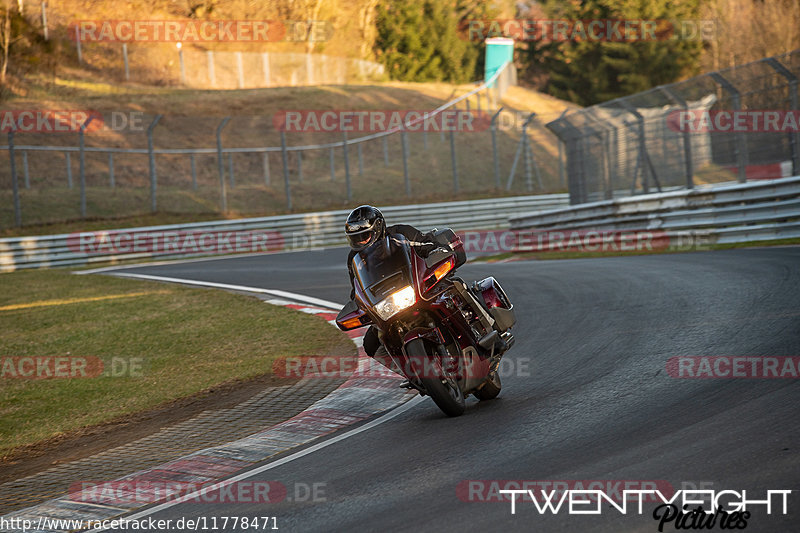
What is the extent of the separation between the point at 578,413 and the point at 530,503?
5.65ft

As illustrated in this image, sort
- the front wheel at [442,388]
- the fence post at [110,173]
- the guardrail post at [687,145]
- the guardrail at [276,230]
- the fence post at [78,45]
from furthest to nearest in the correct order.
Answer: the fence post at [78,45]
the fence post at [110,173]
the guardrail at [276,230]
the guardrail post at [687,145]
the front wheel at [442,388]

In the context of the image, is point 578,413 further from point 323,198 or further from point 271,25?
point 271,25

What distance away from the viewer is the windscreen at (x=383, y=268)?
6.22 metres

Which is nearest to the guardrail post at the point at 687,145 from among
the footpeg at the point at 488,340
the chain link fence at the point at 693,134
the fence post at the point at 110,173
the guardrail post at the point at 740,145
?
the chain link fence at the point at 693,134

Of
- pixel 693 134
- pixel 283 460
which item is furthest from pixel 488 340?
pixel 693 134

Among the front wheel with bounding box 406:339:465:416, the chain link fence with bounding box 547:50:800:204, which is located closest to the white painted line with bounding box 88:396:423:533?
the front wheel with bounding box 406:339:465:416

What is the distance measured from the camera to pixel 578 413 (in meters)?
6.01

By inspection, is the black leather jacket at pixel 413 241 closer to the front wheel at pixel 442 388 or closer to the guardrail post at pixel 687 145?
the front wheel at pixel 442 388

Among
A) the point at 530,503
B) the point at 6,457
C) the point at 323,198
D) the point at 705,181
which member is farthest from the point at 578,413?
the point at 323,198

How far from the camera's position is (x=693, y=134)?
1870 centimetres

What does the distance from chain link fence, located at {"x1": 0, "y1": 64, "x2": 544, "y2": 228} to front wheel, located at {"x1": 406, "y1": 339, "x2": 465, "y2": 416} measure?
23283 millimetres

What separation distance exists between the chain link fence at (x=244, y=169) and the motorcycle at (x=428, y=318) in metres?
23.0

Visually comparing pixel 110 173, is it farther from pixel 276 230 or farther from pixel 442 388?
pixel 442 388

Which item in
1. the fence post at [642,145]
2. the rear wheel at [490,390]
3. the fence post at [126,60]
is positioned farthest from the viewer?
the fence post at [126,60]
